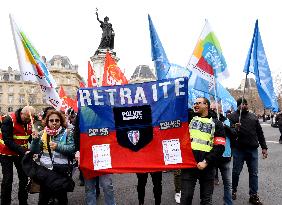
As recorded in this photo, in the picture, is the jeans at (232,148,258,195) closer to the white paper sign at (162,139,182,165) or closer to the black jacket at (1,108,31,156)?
the white paper sign at (162,139,182,165)

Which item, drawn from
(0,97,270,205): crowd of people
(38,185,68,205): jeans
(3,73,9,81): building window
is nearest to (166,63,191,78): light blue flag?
(0,97,270,205): crowd of people

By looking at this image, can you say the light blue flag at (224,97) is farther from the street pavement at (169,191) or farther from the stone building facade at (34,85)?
the stone building facade at (34,85)

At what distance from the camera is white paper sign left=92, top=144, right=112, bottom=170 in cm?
476

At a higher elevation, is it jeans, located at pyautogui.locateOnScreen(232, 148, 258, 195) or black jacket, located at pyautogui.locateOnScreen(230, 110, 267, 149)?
black jacket, located at pyautogui.locateOnScreen(230, 110, 267, 149)

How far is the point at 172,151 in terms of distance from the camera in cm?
467

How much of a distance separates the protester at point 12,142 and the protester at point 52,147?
3.04 ft

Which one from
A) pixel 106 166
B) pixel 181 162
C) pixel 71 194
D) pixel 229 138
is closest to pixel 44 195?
pixel 106 166

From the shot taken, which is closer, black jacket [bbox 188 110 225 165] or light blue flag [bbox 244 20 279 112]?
black jacket [bbox 188 110 225 165]

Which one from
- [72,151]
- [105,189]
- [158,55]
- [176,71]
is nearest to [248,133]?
[158,55]

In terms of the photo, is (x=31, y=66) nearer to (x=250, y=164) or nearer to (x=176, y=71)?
(x=250, y=164)

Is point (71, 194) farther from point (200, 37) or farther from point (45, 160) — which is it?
point (200, 37)

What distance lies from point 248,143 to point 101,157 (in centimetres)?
282

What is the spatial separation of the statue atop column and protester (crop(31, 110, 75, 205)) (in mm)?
19632

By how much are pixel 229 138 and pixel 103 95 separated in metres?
2.44
